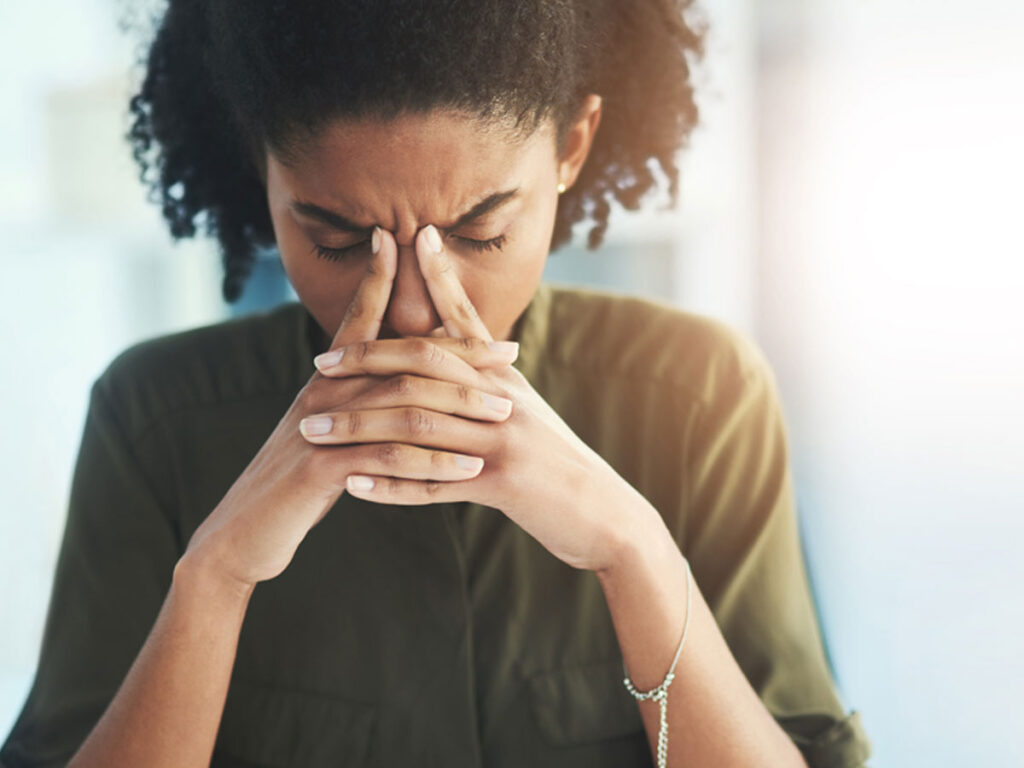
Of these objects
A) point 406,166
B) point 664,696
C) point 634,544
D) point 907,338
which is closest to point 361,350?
point 406,166

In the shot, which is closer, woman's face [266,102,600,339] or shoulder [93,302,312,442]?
woman's face [266,102,600,339]

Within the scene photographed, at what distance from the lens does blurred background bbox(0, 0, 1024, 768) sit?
31.9 inches

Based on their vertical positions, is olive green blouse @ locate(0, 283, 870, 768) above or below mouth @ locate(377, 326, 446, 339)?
below

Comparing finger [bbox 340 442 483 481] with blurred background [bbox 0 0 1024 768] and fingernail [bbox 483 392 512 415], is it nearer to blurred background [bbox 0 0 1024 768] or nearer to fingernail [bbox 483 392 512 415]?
fingernail [bbox 483 392 512 415]

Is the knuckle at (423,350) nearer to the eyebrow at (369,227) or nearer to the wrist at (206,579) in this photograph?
the eyebrow at (369,227)

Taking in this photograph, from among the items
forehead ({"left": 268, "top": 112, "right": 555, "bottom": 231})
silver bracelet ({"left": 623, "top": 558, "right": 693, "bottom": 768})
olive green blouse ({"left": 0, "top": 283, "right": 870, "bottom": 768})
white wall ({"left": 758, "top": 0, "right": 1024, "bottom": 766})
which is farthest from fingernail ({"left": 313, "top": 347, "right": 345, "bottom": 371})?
white wall ({"left": 758, "top": 0, "right": 1024, "bottom": 766})

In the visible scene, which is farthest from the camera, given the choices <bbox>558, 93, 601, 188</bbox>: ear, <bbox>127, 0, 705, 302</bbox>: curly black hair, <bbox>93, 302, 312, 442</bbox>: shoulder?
<bbox>93, 302, 312, 442</bbox>: shoulder

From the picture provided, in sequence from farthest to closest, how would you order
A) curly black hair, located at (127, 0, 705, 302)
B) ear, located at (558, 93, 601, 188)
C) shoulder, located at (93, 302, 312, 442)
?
shoulder, located at (93, 302, 312, 442), ear, located at (558, 93, 601, 188), curly black hair, located at (127, 0, 705, 302)

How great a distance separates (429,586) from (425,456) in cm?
23

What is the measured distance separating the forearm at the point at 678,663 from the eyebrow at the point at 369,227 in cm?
26

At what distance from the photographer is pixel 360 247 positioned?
0.69m

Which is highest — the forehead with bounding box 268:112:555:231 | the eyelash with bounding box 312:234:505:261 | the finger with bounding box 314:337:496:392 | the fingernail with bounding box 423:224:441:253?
the forehead with bounding box 268:112:555:231

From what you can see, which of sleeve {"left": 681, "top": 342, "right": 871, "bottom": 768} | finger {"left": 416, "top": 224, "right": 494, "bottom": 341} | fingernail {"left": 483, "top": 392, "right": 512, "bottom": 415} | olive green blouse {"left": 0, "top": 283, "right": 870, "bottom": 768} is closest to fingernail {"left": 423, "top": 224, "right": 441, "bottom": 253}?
finger {"left": 416, "top": 224, "right": 494, "bottom": 341}

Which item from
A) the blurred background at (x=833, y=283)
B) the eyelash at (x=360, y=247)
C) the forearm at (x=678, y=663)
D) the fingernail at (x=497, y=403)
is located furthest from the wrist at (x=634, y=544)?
the blurred background at (x=833, y=283)
